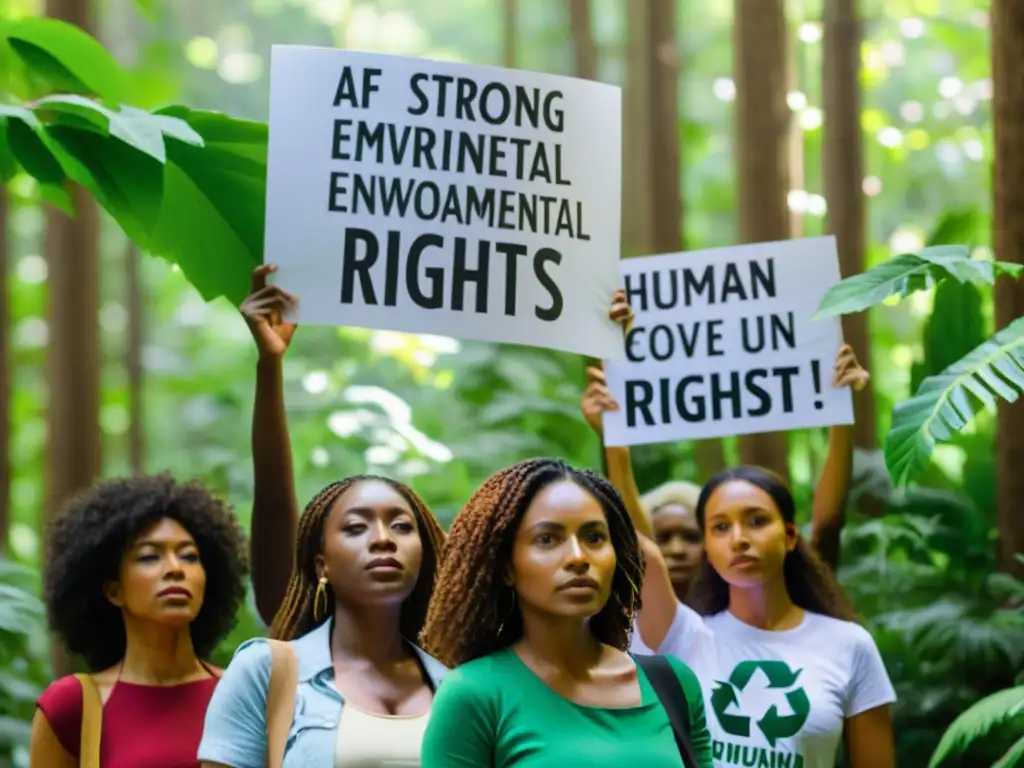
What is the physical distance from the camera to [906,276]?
4504 mm

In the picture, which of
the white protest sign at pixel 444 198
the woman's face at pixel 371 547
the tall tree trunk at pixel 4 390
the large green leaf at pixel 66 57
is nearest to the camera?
the woman's face at pixel 371 547

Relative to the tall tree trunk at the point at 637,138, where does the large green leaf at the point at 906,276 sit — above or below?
below

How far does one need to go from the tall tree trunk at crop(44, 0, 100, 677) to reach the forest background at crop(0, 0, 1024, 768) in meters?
0.01

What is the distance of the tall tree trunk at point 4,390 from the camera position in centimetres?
938

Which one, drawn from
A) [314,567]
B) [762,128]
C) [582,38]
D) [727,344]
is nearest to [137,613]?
[314,567]

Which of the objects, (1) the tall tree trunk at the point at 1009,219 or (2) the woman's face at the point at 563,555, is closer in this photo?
(2) the woman's face at the point at 563,555

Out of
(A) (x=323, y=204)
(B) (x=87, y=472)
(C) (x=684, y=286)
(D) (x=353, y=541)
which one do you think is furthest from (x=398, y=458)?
(D) (x=353, y=541)

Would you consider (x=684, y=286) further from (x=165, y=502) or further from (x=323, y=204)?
(x=165, y=502)

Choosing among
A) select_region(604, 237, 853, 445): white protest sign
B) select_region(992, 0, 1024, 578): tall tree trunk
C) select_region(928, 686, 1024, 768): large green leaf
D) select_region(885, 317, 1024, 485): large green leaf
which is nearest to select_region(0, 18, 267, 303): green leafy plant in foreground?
select_region(604, 237, 853, 445): white protest sign

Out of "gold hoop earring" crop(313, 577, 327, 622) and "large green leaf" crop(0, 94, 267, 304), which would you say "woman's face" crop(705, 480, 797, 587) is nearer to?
"gold hoop earring" crop(313, 577, 327, 622)

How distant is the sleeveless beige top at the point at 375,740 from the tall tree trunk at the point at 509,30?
1179cm

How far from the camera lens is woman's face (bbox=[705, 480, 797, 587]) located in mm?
4262

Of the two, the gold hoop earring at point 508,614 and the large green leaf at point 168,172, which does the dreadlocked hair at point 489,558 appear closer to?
the gold hoop earring at point 508,614

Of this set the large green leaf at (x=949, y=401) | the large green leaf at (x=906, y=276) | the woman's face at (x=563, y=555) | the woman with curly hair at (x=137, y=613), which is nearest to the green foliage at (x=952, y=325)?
the large green leaf at (x=906, y=276)
